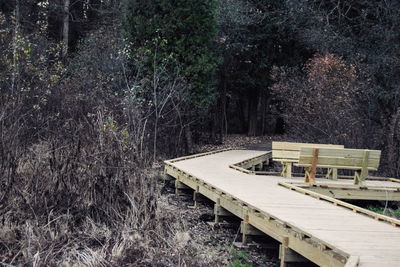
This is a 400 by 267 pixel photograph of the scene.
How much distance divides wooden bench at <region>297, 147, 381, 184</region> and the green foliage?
271 inches

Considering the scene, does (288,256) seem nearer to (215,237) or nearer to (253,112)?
(215,237)

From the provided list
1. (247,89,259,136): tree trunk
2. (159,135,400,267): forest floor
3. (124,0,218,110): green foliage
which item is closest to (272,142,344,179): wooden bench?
(159,135,400,267): forest floor

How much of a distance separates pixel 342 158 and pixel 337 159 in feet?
0.29

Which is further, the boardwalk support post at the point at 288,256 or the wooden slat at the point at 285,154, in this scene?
the wooden slat at the point at 285,154

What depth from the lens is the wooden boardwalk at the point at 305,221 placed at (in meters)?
4.93

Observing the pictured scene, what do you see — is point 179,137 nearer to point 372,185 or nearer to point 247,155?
point 247,155

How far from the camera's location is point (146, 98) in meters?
14.9

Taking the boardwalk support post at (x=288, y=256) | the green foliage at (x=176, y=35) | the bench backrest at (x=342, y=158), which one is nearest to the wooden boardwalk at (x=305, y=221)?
the boardwalk support post at (x=288, y=256)

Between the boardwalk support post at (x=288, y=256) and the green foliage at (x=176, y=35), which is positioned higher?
the green foliage at (x=176, y=35)

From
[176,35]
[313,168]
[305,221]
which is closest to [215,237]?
[305,221]

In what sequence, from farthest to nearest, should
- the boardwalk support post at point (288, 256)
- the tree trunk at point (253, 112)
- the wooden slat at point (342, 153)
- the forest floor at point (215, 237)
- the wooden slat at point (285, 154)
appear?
1. the tree trunk at point (253, 112)
2. the wooden slat at point (285, 154)
3. the wooden slat at point (342, 153)
4. the forest floor at point (215, 237)
5. the boardwalk support post at point (288, 256)

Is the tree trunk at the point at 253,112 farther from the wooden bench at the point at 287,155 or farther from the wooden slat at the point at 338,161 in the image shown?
the wooden slat at the point at 338,161

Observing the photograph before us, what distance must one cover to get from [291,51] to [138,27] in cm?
983

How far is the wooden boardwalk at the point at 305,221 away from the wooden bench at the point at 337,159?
62cm
